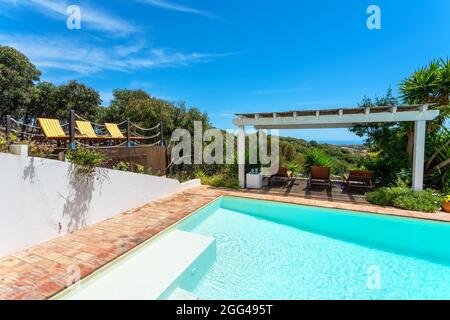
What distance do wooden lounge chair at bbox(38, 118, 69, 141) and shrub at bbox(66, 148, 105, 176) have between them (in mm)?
1859

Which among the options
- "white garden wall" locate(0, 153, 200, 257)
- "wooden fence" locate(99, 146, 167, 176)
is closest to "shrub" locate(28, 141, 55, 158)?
"white garden wall" locate(0, 153, 200, 257)

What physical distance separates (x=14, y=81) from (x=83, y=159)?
2125 centimetres

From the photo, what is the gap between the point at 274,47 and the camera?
14.6 m

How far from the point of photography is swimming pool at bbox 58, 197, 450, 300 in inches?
168

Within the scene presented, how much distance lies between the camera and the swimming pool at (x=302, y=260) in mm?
4273

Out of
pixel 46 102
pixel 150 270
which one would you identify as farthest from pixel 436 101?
pixel 46 102

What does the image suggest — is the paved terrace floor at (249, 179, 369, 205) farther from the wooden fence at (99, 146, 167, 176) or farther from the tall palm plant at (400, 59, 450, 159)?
the wooden fence at (99, 146, 167, 176)

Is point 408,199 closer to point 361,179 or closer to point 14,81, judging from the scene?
point 361,179

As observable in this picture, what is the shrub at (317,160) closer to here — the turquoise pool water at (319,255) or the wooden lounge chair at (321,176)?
the wooden lounge chair at (321,176)

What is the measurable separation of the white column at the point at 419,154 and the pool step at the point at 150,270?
330 inches

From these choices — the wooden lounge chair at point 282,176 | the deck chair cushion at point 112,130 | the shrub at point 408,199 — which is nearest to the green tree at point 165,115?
the deck chair cushion at point 112,130

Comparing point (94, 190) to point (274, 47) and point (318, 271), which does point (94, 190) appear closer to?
point (318, 271)

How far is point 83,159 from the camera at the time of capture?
6.15 metres
